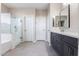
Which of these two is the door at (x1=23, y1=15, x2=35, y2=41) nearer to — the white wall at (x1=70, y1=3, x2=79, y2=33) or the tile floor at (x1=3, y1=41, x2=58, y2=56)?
the tile floor at (x1=3, y1=41, x2=58, y2=56)

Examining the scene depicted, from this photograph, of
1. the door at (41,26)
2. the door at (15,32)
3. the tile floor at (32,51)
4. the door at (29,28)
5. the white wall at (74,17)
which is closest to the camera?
the white wall at (74,17)

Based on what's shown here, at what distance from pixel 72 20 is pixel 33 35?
4671mm

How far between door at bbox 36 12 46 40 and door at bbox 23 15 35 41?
0.63 m

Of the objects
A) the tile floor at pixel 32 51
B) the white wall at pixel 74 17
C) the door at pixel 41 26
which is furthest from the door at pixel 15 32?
the white wall at pixel 74 17

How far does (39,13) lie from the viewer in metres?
8.23

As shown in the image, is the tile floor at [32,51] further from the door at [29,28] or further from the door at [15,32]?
the door at [29,28]

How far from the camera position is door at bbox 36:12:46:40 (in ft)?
26.9

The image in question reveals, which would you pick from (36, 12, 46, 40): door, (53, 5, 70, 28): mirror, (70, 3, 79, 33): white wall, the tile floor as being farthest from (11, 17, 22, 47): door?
(70, 3, 79, 33): white wall

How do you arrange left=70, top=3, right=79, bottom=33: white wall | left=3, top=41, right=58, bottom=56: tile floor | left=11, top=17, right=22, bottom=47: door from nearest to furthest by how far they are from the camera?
left=70, top=3, right=79, bottom=33: white wall < left=3, top=41, right=58, bottom=56: tile floor < left=11, top=17, right=22, bottom=47: door

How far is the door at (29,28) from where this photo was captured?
25.0 feet

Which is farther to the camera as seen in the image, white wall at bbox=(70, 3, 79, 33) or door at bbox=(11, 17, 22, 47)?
door at bbox=(11, 17, 22, 47)

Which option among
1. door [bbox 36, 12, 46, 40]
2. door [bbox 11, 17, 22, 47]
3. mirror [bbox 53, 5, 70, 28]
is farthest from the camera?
door [bbox 36, 12, 46, 40]

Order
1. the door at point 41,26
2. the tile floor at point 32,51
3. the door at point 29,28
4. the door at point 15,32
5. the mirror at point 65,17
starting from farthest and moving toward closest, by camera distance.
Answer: the door at point 41,26, the door at point 29,28, the door at point 15,32, the tile floor at point 32,51, the mirror at point 65,17

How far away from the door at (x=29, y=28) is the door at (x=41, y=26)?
24.7 inches
